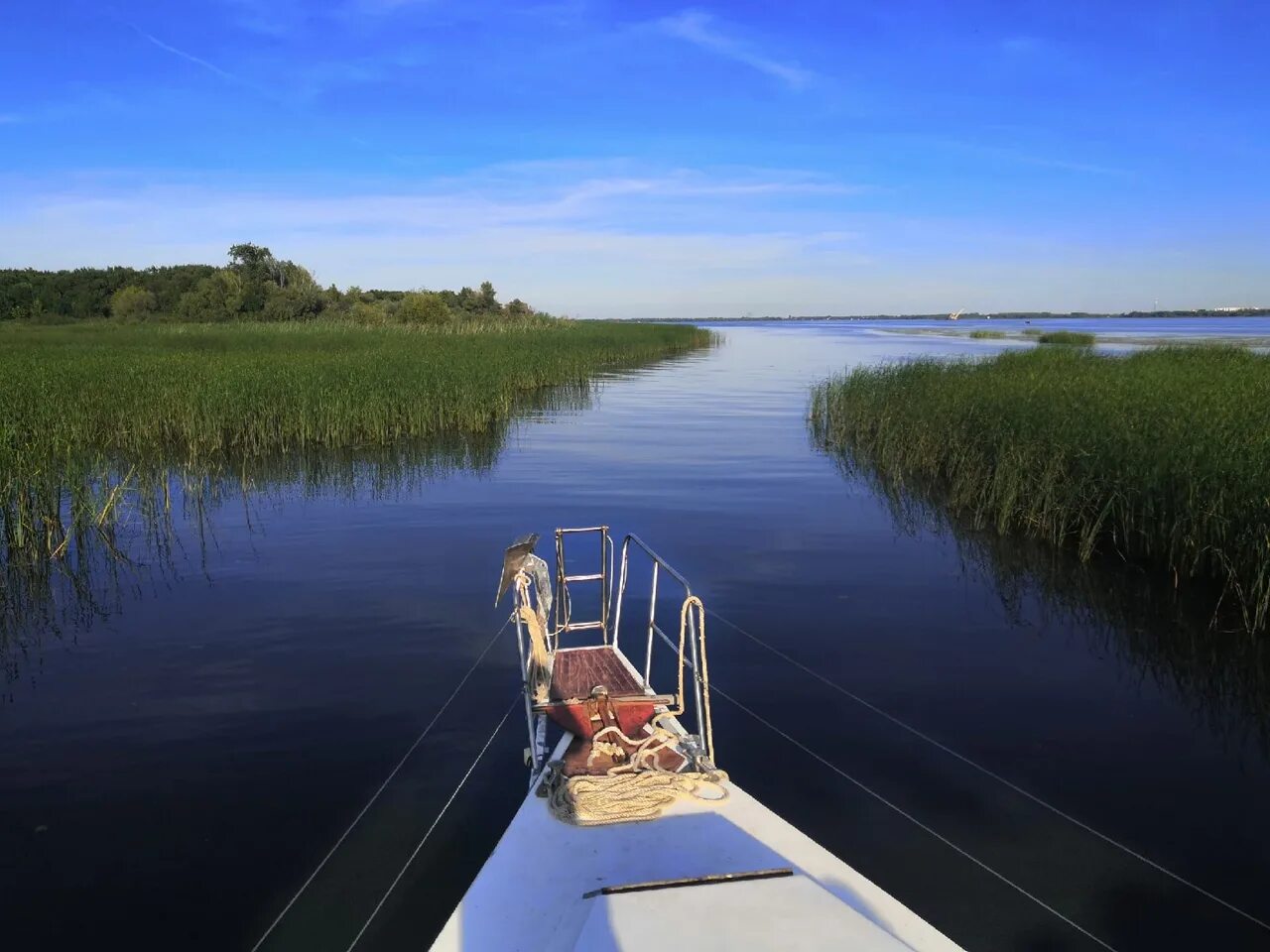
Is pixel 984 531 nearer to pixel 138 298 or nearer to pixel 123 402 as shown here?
pixel 123 402

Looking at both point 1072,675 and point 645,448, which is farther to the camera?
point 645,448

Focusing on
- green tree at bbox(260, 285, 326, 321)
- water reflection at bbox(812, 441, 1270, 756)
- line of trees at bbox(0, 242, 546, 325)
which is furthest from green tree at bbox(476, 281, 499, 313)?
water reflection at bbox(812, 441, 1270, 756)

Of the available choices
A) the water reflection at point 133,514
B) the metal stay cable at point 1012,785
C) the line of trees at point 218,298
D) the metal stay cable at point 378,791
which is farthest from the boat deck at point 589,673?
the line of trees at point 218,298

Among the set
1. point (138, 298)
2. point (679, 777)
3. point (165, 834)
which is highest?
point (138, 298)

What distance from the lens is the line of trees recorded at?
59344 mm

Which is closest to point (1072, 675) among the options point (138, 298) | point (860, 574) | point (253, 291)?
point (860, 574)

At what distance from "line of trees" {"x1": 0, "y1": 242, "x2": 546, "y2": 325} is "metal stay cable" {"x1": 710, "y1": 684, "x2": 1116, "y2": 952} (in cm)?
5289

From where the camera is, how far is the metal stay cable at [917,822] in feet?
15.5

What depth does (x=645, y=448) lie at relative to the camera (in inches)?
798

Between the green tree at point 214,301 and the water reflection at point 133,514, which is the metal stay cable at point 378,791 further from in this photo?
the green tree at point 214,301

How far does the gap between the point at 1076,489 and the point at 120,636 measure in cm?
1112

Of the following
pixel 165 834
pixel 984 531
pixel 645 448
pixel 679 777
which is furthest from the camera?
pixel 645 448

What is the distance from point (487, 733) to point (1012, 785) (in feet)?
12.3

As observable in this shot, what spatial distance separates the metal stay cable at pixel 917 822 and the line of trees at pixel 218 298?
52.9m
